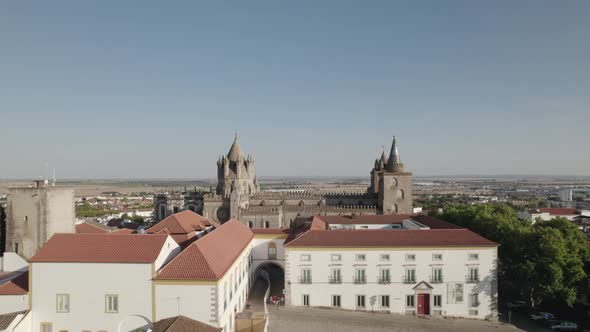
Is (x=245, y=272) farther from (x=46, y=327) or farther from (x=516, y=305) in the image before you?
(x=516, y=305)

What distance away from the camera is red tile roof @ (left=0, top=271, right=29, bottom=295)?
85.9 ft

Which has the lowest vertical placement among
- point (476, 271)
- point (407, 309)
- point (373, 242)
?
point (407, 309)

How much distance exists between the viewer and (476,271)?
34.2 metres

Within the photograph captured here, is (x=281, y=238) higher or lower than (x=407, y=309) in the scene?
higher

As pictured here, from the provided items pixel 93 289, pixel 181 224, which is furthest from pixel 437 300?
pixel 93 289

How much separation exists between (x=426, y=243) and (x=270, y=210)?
92.4 ft

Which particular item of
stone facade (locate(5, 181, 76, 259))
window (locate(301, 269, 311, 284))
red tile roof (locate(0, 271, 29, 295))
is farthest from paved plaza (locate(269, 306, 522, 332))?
stone facade (locate(5, 181, 76, 259))

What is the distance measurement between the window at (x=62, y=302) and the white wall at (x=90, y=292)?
0.68 ft

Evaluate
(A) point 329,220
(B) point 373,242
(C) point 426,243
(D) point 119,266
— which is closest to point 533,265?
(C) point 426,243

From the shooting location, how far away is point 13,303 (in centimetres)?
2598

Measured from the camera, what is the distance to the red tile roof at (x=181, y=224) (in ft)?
136

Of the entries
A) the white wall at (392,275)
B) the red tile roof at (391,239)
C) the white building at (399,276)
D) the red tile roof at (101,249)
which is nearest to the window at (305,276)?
the white building at (399,276)

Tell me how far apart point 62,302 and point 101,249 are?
4.01 m

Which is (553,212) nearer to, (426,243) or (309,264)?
(426,243)
